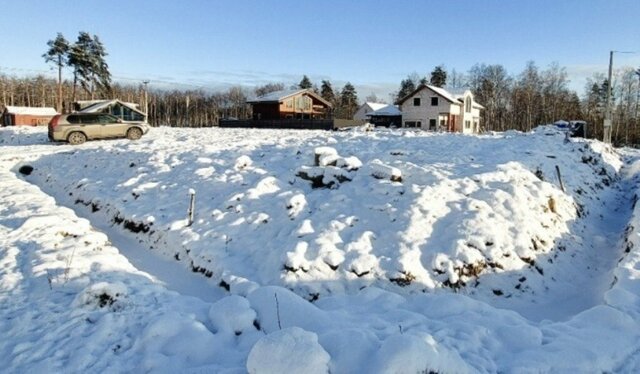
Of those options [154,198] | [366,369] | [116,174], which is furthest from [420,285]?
[116,174]

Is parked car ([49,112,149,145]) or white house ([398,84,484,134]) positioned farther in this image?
white house ([398,84,484,134])

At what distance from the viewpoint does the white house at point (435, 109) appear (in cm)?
4953

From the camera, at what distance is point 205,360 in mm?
4250

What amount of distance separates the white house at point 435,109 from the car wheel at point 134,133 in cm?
3300

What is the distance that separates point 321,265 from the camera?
7855 mm

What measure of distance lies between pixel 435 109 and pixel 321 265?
4557 cm

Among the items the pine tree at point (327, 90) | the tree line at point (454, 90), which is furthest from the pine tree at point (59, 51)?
the pine tree at point (327, 90)

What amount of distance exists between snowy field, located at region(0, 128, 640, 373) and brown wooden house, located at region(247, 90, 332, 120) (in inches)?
1332

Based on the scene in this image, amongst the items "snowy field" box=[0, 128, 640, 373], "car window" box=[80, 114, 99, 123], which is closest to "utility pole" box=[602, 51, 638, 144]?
"snowy field" box=[0, 128, 640, 373]

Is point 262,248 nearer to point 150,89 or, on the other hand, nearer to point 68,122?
point 68,122

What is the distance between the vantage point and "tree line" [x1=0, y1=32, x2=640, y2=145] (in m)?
56.4

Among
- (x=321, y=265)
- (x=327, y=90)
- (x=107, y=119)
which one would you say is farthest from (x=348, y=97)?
(x=321, y=265)

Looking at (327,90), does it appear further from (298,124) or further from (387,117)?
(298,124)

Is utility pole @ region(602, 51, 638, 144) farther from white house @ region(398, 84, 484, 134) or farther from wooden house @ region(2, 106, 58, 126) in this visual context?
wooden house @ region(2, 106, 58, 126)
